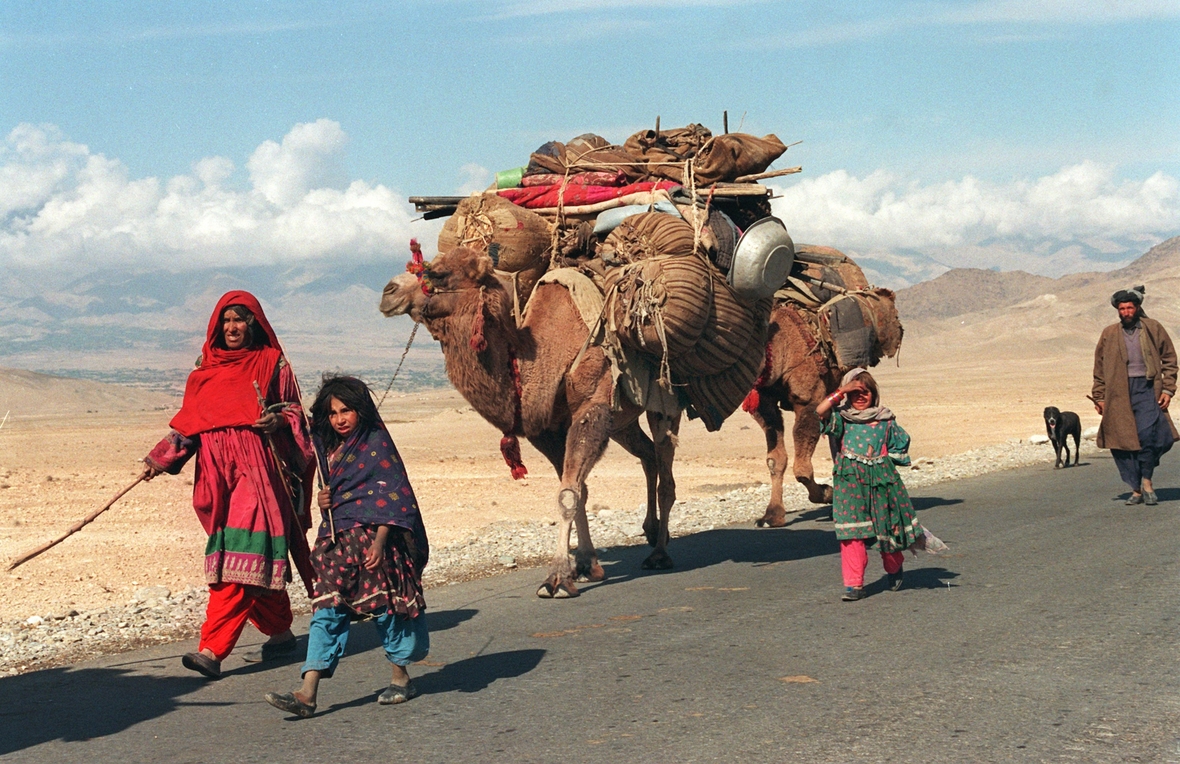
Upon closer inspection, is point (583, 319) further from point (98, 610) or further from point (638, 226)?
point (98, 610)

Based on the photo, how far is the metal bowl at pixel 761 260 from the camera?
31.8 ft

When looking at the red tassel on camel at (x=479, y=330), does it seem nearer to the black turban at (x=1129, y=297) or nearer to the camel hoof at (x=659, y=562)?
the camel hoof at (x=659, y=562)

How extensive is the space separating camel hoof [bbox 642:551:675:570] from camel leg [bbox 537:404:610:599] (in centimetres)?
62

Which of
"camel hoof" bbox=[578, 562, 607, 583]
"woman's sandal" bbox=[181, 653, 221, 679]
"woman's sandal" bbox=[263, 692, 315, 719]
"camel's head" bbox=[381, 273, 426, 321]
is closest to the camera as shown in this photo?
"woman's sandal" bbox=[263, 692, 315, 719]

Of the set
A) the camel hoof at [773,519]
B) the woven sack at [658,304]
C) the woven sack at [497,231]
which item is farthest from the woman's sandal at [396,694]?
the camel hoof at [773,519]

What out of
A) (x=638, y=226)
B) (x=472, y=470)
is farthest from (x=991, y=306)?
(x=638, y=226)

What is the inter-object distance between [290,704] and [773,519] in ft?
24.3

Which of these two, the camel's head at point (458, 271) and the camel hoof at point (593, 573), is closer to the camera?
the camel's head at point (458, 271)

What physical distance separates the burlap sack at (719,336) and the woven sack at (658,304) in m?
0.26

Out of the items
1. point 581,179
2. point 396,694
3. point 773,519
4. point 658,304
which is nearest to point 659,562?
point 658,304

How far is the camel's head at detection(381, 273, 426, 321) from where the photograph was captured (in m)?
8.64

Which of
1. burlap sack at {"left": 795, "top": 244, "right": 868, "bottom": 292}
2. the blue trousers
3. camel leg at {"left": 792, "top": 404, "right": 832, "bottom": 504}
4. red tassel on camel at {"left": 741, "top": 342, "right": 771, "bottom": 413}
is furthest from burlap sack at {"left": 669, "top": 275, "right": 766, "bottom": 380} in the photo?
the blue trousers

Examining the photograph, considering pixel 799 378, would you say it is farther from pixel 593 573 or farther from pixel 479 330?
pixel 479 330

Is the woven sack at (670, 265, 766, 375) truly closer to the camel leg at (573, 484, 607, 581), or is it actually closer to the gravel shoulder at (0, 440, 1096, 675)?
the camel leg at (573, 484, 607, 581)
